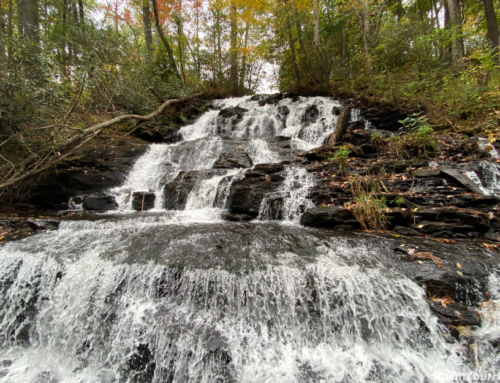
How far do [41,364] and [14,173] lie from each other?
550 centimetres

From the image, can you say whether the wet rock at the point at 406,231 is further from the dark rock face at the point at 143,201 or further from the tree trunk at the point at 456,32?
the tree trunk at the point at 456,32

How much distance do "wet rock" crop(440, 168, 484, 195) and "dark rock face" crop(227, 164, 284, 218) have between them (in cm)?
413

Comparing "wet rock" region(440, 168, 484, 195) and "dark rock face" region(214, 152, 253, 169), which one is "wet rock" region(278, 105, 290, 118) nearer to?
"dark rock face" region(214, 152, 253, 169)

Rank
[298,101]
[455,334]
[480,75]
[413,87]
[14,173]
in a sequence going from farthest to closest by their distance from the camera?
[298,101] → [413,87] → [480,75] → [14,173] → [455,334]

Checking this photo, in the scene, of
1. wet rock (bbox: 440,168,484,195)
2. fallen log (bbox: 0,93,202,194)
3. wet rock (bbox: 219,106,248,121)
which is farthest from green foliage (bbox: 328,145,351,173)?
wet rock (bbox: 219,106,248,121)

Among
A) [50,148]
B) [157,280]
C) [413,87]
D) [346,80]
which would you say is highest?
[346,80]

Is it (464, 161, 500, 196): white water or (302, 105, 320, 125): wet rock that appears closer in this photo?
(464, 161, 500, 196): white water

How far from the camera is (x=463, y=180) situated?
5449 mm

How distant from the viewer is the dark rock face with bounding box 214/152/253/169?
8531 mm

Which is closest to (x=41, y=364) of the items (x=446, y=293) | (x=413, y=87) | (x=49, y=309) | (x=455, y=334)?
(x=49, y=309)

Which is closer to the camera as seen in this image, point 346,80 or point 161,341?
point 161,341

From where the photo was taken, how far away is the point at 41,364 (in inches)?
122

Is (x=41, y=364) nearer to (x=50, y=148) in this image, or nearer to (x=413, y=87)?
(x=50, y=148)

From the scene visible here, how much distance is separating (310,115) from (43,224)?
11943 mm
